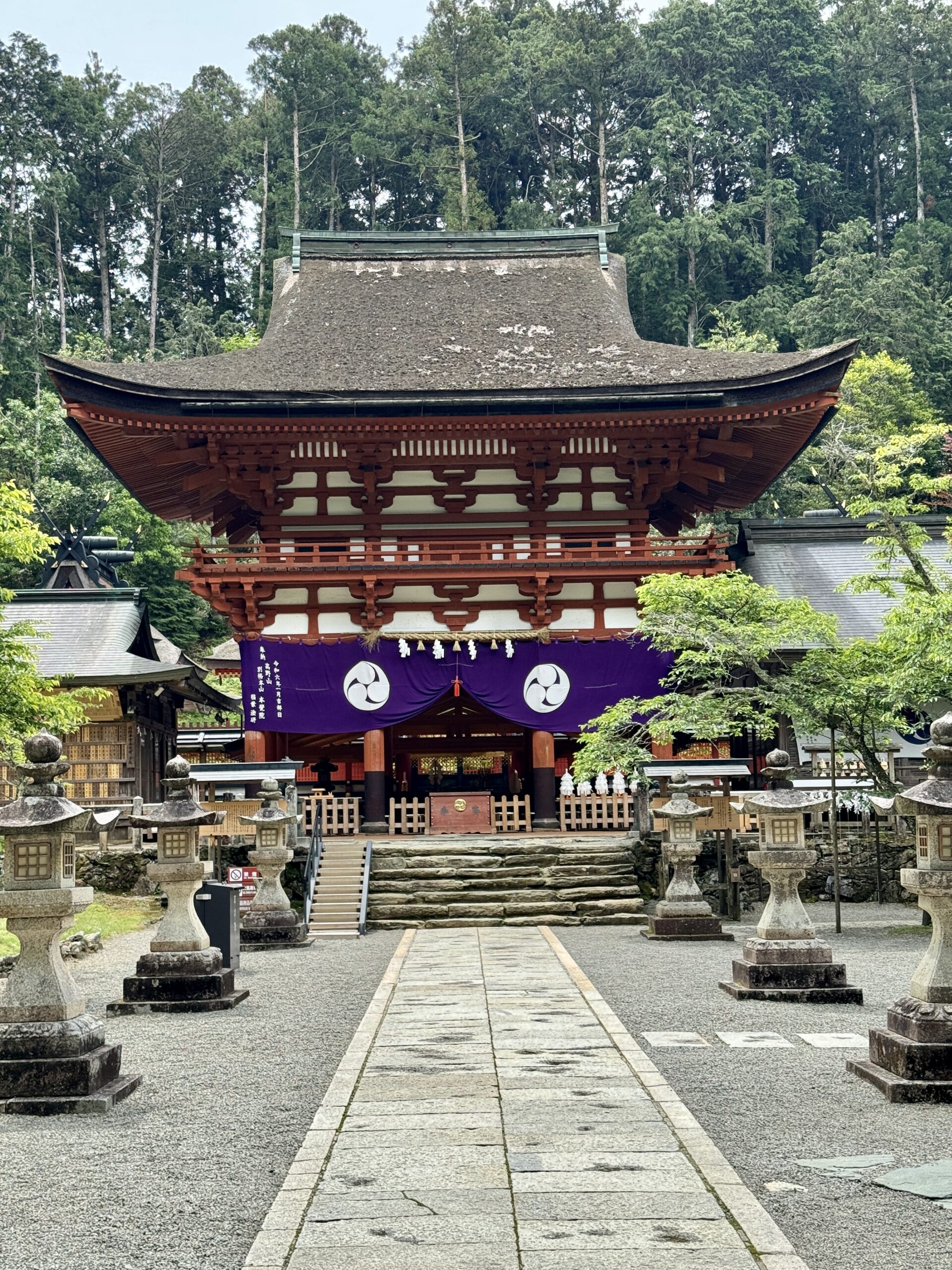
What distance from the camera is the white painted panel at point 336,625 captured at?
2288cm

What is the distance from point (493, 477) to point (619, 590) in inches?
130

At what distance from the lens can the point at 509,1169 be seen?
5.65m

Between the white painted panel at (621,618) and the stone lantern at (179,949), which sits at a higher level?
the white painted panel at (621,618)

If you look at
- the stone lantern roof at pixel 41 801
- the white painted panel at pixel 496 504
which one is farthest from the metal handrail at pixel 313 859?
the stone lantern roof at pixel 41 801

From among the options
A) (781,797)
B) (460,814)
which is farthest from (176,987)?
(460,814)

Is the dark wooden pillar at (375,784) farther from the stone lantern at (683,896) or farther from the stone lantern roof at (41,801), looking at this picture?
the stone lantern roof at (41,801)

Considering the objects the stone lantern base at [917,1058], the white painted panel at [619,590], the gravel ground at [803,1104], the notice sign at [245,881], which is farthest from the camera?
the white painted panel at [619,590]

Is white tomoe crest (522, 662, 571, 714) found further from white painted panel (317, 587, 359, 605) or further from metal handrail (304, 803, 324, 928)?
metal handrail (304, 803, 324, 928)

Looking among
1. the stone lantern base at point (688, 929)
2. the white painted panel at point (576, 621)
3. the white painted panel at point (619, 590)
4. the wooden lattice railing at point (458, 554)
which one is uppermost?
the wooden lattice railing at point (458, 554)

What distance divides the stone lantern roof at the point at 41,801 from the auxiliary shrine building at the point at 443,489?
551 inches

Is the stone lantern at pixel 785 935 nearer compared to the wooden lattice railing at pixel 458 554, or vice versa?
the stone lantern at pixel 785 935

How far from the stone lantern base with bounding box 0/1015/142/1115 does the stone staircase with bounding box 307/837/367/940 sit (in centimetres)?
920

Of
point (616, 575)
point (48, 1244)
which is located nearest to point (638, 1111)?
point (48, 1244)

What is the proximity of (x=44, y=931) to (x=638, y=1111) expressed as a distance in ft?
12.2
